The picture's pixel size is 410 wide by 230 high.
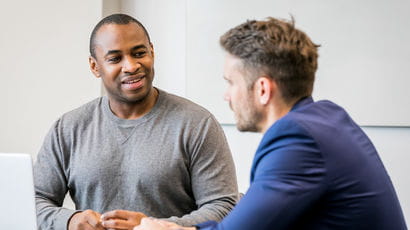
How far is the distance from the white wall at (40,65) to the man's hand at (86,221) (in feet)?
5.08

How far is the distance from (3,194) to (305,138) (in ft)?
2.35

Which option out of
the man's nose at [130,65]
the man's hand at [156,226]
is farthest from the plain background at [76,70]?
the man's hand at [156,226]

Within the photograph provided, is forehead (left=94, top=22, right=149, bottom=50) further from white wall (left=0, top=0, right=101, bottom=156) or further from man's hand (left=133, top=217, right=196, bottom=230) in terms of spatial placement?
white wall (left=0, top=0, right=101, bottom=156)

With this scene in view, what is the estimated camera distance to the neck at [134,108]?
171 centimetres

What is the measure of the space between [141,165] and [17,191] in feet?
1.48

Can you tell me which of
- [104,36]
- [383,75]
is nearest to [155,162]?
[104,36]

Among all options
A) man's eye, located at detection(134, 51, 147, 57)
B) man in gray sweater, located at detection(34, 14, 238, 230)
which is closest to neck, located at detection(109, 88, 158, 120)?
man in gray sweater, located at detection(34, 14, 238, 230)

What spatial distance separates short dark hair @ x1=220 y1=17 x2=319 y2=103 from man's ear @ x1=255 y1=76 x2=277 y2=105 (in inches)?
0.4

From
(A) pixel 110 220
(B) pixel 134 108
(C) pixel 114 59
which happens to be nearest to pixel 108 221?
(A) pixel 110 220

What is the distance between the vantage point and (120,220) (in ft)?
4.42

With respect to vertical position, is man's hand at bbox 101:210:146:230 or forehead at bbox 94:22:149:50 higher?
forehead at bbox 94:22:149:50

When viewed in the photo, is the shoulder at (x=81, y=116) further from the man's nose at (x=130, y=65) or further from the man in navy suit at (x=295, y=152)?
the man in navy suit at (x=295, y=152)

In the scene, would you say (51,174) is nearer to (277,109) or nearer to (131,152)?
(131,152)

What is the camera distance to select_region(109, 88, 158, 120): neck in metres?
1.71
